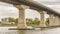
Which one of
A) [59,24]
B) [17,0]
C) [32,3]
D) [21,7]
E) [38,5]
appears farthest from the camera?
[59,24]

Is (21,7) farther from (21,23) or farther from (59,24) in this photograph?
(59,24)

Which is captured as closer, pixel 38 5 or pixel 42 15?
pixel 38 5

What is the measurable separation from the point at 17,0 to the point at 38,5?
12.5 metres

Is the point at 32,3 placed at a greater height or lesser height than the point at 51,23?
greater

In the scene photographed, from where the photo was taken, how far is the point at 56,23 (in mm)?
70688

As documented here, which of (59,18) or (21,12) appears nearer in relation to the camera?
(21,12)

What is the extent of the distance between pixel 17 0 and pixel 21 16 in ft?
75.7

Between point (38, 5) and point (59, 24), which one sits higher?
point (38, 5)

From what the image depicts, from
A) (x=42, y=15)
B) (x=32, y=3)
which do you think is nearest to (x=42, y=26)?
(x=42, y=15)

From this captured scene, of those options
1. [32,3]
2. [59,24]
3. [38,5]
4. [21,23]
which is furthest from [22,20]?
[59,24]

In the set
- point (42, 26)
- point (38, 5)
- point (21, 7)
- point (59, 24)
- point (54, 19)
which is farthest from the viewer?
point (59, 24)

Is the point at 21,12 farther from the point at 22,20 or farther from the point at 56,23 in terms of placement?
the point at 56,23

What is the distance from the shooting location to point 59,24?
7569cm

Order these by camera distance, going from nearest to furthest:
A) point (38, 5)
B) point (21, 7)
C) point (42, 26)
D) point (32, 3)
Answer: point (32, 3) < point (38, 5) < point (21, 7) < point (42, 26)
